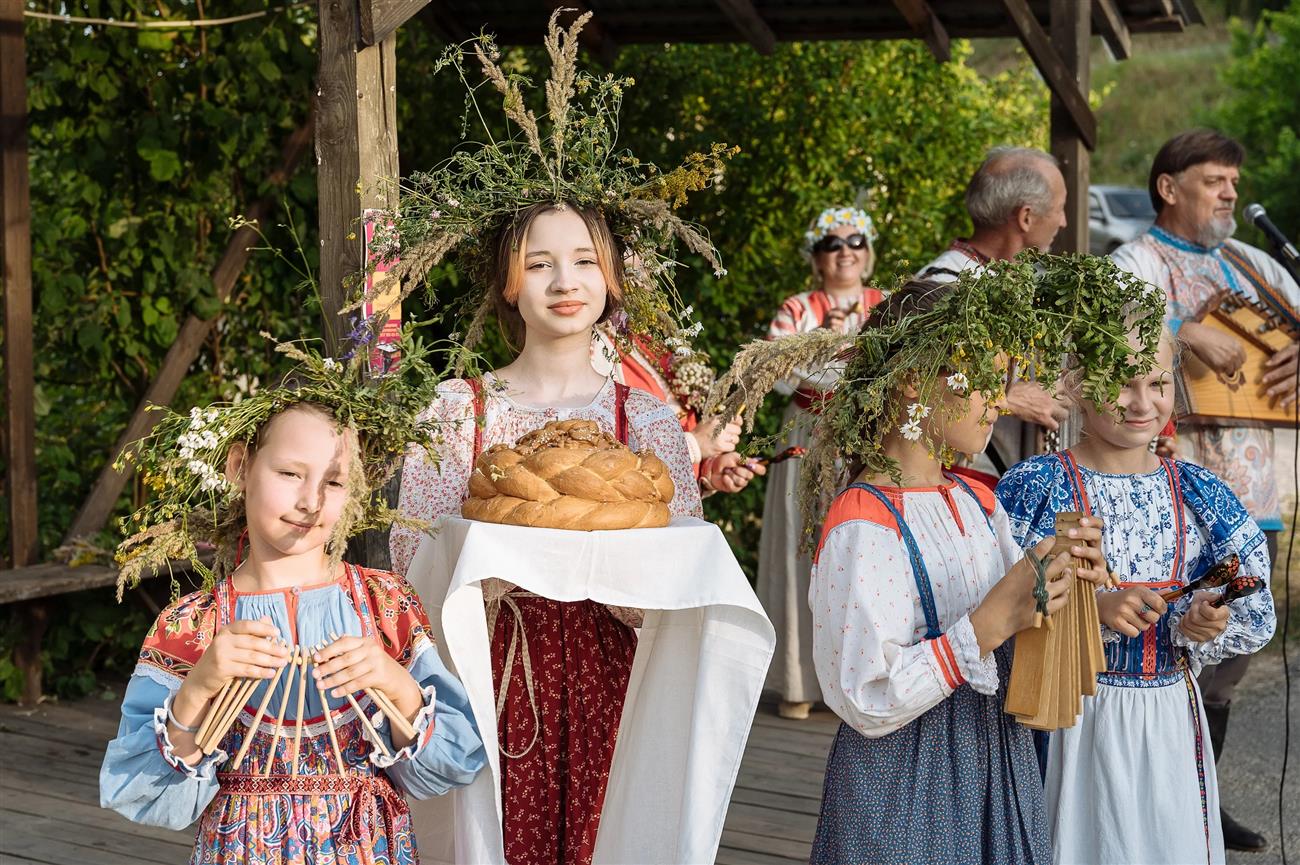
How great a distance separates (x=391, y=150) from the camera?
342 cm

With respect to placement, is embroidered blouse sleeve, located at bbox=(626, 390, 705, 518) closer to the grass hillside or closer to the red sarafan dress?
the red sarafan dress

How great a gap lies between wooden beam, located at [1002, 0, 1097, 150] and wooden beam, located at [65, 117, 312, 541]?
9.32 ft

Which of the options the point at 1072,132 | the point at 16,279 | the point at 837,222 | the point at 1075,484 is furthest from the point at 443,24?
the point at 1075,484

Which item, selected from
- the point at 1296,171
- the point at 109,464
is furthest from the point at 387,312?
the point at 1296,171

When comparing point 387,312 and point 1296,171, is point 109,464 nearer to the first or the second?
point 387,312

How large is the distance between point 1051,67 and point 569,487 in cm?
343

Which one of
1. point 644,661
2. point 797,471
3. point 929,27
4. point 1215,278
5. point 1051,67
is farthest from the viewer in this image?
point 929,27

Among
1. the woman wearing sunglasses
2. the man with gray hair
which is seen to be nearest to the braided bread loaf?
the man with gray hair

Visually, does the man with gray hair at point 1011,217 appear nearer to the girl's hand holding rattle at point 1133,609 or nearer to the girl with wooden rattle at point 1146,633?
the girl with wooden rattle at point 1146,633

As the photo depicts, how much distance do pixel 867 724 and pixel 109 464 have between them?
4.29m

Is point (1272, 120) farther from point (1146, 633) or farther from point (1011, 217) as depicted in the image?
point (1146, 633)

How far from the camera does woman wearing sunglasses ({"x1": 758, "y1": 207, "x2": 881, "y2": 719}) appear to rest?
229 inches

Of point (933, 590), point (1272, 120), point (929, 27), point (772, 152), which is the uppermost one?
point (1272, 120)

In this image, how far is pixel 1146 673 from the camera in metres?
3.22
